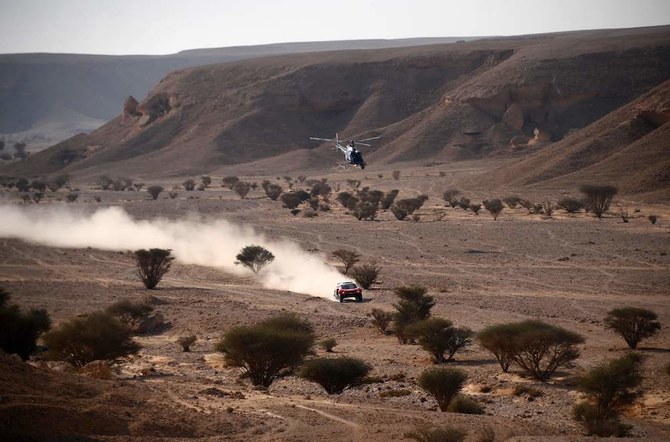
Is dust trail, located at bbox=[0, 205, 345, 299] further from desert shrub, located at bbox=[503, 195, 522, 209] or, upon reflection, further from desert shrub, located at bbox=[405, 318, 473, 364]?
desert shrub, located at bbox=[503, 195, 522, 209]

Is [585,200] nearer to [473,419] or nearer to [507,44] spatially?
[473,419]

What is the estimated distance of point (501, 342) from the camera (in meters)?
26.8

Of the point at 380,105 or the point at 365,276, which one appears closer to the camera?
the point at 365,276

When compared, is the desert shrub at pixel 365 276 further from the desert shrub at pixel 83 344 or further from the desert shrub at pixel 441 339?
the desert shrub at pixel 83 344

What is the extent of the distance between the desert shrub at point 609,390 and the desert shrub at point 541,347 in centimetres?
280

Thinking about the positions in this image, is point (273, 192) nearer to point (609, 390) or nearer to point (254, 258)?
point (254, 258)

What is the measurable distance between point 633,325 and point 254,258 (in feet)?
71.8

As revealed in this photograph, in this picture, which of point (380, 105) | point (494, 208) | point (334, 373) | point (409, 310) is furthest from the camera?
point (380, 105)

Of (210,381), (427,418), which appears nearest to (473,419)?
(427,418)

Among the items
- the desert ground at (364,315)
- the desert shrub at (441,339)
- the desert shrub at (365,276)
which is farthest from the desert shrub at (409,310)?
the desert shrub at (365,276)

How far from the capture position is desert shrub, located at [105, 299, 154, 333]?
109 ft

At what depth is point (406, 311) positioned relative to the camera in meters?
32.8

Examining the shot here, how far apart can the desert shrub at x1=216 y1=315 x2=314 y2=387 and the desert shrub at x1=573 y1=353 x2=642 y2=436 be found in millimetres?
6933

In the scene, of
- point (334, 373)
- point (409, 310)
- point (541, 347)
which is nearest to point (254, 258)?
point (409, 310)
